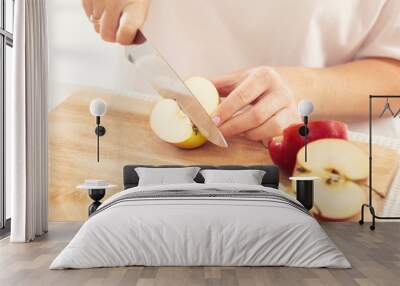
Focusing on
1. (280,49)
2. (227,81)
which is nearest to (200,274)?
(227,81)

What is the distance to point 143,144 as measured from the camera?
278 inches

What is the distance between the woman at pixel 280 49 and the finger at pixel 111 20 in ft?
0.09

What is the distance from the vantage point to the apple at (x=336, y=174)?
6957 millimetres

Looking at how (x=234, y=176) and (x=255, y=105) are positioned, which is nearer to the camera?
(x=234, y=176)

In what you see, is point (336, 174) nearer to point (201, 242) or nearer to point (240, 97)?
point (240, 97)

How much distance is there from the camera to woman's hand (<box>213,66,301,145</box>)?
693 centimetres

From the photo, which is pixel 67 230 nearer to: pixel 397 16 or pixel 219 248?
pixel 219 248

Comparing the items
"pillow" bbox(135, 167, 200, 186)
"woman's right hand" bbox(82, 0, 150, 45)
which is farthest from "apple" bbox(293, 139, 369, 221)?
"woman's right hand" bbox(82, 0, 150, 45)

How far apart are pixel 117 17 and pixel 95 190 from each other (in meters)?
2.12

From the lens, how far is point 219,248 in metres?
4.33

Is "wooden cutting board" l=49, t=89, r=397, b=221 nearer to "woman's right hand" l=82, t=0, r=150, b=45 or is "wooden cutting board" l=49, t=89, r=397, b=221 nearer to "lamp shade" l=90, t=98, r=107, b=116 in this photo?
"lamp shade" l=90, t=98, r=107, b=116

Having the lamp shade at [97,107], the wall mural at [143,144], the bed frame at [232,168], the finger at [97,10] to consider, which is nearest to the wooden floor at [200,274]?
the bed frame at [232,168]

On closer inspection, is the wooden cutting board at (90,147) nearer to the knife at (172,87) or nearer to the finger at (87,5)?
the knife at (172,87)

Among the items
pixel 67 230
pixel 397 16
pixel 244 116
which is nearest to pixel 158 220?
pixel 67 230
